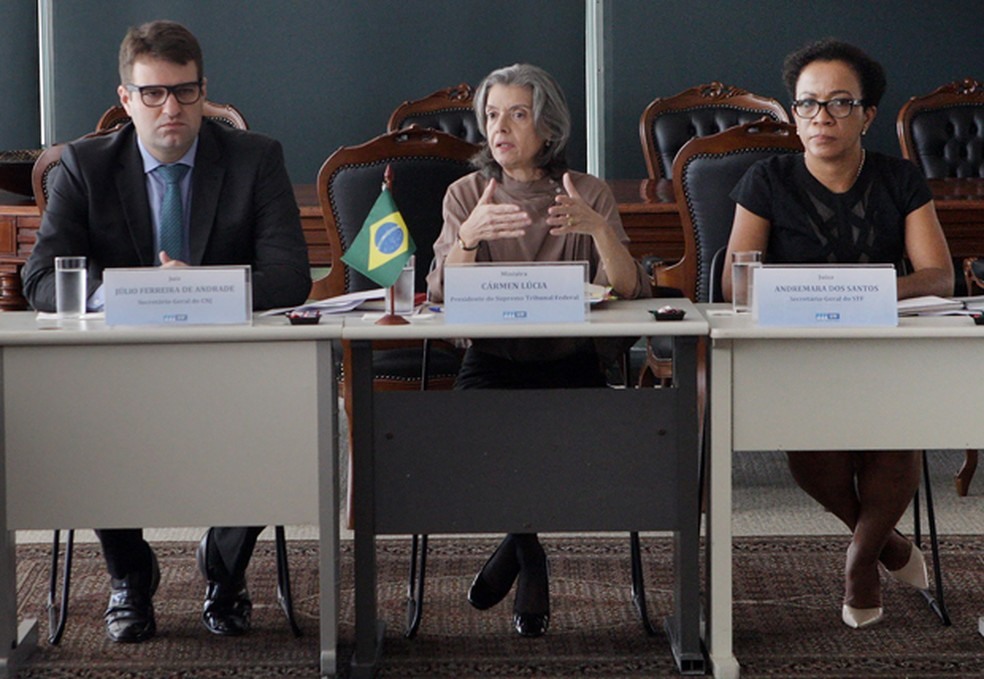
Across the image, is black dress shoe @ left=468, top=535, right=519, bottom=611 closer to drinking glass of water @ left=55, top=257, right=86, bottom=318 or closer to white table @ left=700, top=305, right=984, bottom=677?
white table @ left=700, top=305, right=984, bottom=677

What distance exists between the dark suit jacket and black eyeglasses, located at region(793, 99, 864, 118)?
1.04 m

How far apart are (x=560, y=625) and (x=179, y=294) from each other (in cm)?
99

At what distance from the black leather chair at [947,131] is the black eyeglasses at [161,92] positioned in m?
3.38

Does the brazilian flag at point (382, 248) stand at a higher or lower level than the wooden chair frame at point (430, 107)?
lower

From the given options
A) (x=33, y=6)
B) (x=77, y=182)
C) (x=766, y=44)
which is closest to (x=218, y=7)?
(x=33, y=6)

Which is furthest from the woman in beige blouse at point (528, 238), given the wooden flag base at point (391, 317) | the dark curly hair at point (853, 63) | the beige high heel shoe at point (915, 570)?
the beige high heel shoe at point (915, 570)

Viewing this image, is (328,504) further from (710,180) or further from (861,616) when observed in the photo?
(710,180)

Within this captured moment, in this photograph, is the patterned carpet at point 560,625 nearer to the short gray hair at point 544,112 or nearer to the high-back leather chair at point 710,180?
the high-back leather chair at point 710,180

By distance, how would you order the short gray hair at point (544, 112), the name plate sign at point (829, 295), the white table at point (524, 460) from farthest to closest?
the short gray hair at point (544, 112) → the white table at point (524, 460) → the name plate sign at point (829, 295)

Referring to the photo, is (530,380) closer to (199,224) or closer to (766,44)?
(199,224)

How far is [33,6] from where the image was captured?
21.4ft

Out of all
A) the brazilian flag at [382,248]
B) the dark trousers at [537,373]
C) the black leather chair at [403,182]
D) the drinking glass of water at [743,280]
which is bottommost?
the dark trousers at [537,373]

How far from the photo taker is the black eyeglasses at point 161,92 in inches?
100

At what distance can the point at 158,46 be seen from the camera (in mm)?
2525
